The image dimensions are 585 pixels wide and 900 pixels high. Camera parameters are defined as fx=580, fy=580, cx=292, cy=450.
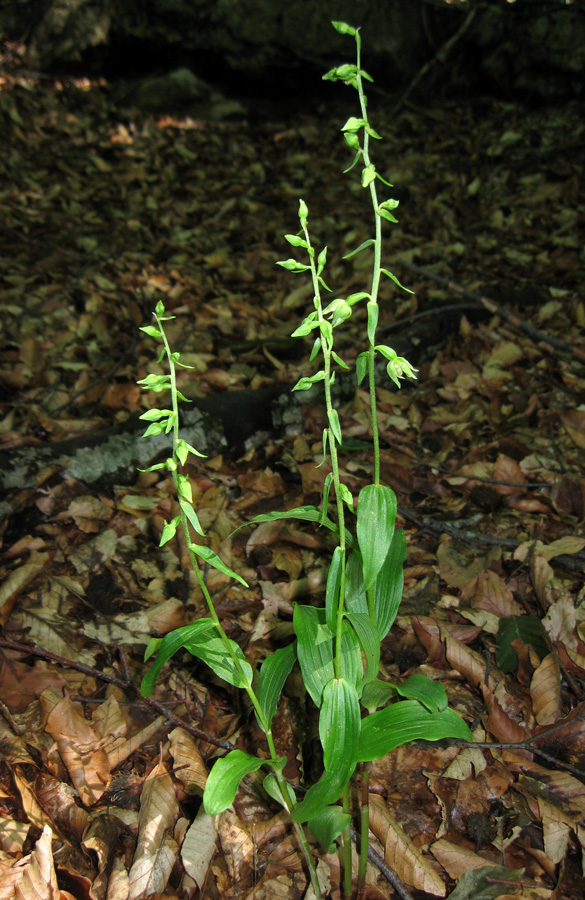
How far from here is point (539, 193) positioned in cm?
589

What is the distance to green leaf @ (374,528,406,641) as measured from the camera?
173 centimetres

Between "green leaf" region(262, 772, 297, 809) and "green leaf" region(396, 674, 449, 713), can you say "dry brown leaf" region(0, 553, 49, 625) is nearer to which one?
"green leaf" region(262, 772, 297, 809)

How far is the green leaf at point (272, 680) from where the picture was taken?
162cm

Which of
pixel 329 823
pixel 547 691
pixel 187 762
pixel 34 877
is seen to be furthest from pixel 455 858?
pixel 34 877

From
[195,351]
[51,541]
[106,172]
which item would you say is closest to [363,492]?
[51,541]

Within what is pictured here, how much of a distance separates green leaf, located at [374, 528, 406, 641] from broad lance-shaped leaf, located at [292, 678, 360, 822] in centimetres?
29

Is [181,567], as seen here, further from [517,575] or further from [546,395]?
[546,395]

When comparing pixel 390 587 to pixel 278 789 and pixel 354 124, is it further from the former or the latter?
pixel 354 124

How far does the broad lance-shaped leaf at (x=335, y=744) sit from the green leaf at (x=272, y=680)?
0.19 metres

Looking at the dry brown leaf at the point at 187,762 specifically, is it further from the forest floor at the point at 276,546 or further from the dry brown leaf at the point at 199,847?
the dry brown leaf at the point at 199,847

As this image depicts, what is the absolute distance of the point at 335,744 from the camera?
4.68ft

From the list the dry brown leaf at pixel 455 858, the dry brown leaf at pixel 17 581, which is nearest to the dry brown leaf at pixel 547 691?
the dry brown leaf at pixel 455 858

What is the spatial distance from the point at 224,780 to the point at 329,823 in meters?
0.32

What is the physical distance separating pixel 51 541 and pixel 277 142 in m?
7.00
